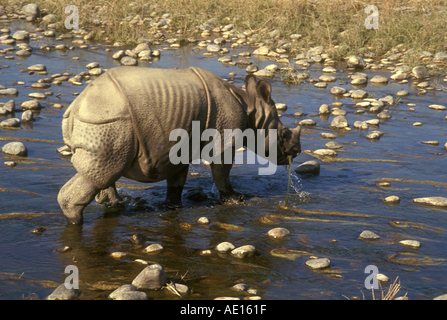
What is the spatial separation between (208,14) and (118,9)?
9.88 ft

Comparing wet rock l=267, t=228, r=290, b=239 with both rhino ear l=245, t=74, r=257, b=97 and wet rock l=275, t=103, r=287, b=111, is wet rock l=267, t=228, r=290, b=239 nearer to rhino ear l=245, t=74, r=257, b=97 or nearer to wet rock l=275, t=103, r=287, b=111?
rhino ear l=245, t=74, r=257, b=97

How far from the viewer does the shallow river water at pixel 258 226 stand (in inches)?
173

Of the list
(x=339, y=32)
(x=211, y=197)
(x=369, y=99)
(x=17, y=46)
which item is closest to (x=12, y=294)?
(x=211, y=197)

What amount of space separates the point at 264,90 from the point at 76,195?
246cm

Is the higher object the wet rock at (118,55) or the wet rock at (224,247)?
the wet rock at (118,55)

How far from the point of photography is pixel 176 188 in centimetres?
609

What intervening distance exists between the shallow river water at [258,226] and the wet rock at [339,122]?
0.20 m

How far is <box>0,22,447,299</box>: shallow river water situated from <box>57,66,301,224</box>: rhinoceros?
55cm

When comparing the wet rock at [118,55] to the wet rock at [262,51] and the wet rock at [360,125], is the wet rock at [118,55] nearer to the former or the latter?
the wet rock at [262,51]

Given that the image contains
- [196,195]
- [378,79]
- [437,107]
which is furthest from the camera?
[378,79]

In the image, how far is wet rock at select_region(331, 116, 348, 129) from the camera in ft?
29.6

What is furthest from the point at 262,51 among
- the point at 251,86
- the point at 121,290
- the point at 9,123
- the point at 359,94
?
the point at 121,290

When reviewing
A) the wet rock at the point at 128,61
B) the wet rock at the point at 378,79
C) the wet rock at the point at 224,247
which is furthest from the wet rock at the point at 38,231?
the wet rock at the point at 378,79

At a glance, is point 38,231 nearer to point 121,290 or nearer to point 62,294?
point 62,294
